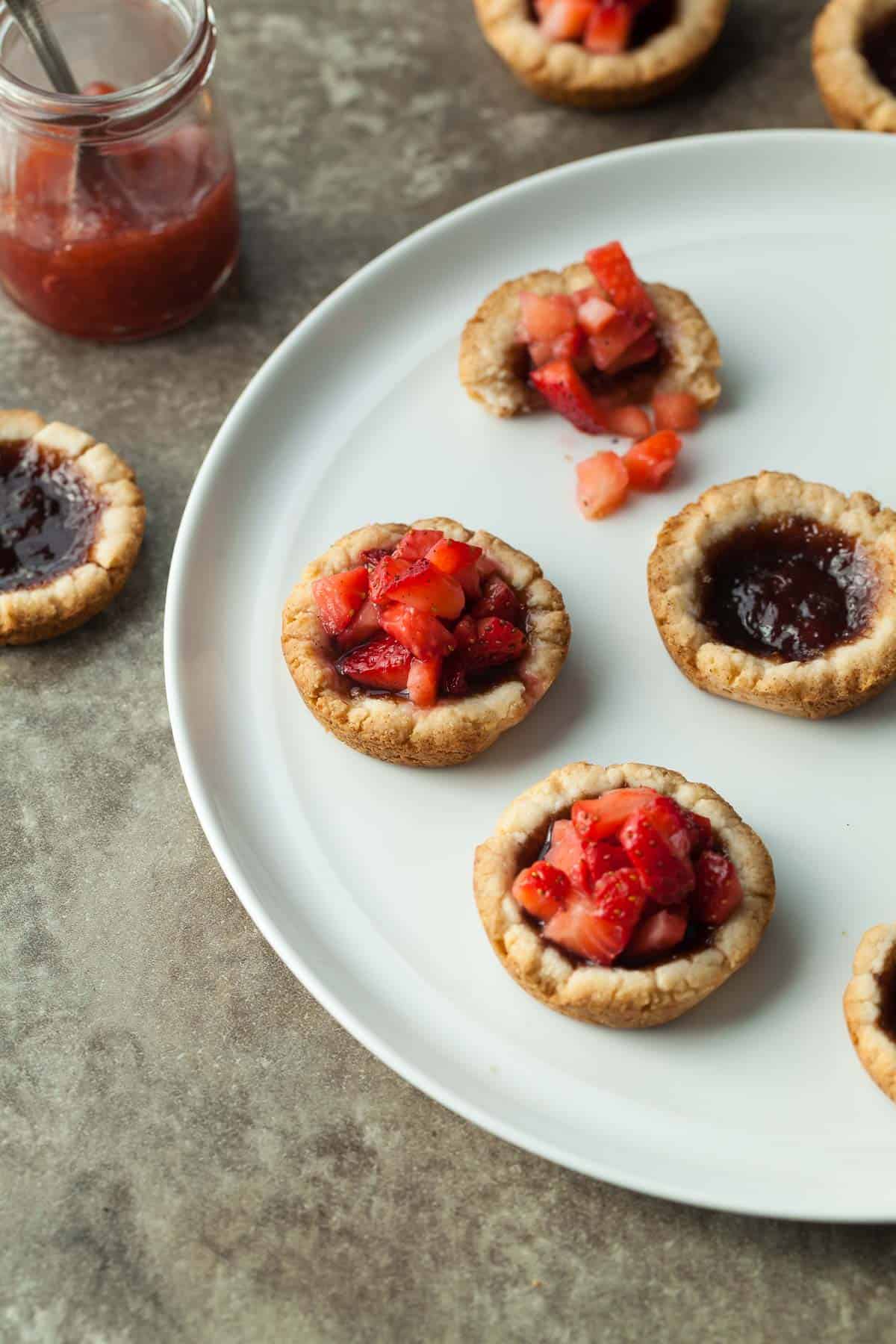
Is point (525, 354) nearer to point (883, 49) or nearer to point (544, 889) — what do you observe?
point (544, 889)

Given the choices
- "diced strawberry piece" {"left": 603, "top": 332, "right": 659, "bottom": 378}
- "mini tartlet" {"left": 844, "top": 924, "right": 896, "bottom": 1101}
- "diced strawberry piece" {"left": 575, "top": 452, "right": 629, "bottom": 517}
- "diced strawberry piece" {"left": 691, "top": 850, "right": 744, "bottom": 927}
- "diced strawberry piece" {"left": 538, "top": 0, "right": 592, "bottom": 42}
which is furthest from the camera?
"diced strawberry piece" {"left": 538, "top": 0, "right": 592, "bottom": 42}

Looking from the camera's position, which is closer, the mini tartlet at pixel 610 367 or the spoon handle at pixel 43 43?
the spoon handle at pixel 43 43

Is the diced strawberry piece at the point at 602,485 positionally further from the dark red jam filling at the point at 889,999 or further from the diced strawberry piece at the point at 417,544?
the dark red jam filling at the point at 889,999

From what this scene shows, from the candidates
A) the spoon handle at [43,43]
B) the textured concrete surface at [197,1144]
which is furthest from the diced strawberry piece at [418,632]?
the spoon handle at [43,43]

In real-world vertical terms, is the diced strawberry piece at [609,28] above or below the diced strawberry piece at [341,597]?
above

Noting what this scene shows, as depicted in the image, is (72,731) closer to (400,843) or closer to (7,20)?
(400,843)

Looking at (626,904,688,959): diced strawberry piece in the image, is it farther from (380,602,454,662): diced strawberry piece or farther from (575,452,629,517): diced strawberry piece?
(575,452,629,517): diced strawberry piece

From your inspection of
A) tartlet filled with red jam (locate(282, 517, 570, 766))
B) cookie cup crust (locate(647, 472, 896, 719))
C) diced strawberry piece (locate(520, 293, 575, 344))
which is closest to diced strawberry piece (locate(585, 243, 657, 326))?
diced strawberry piece (locate(520, 293, 575, 344))
